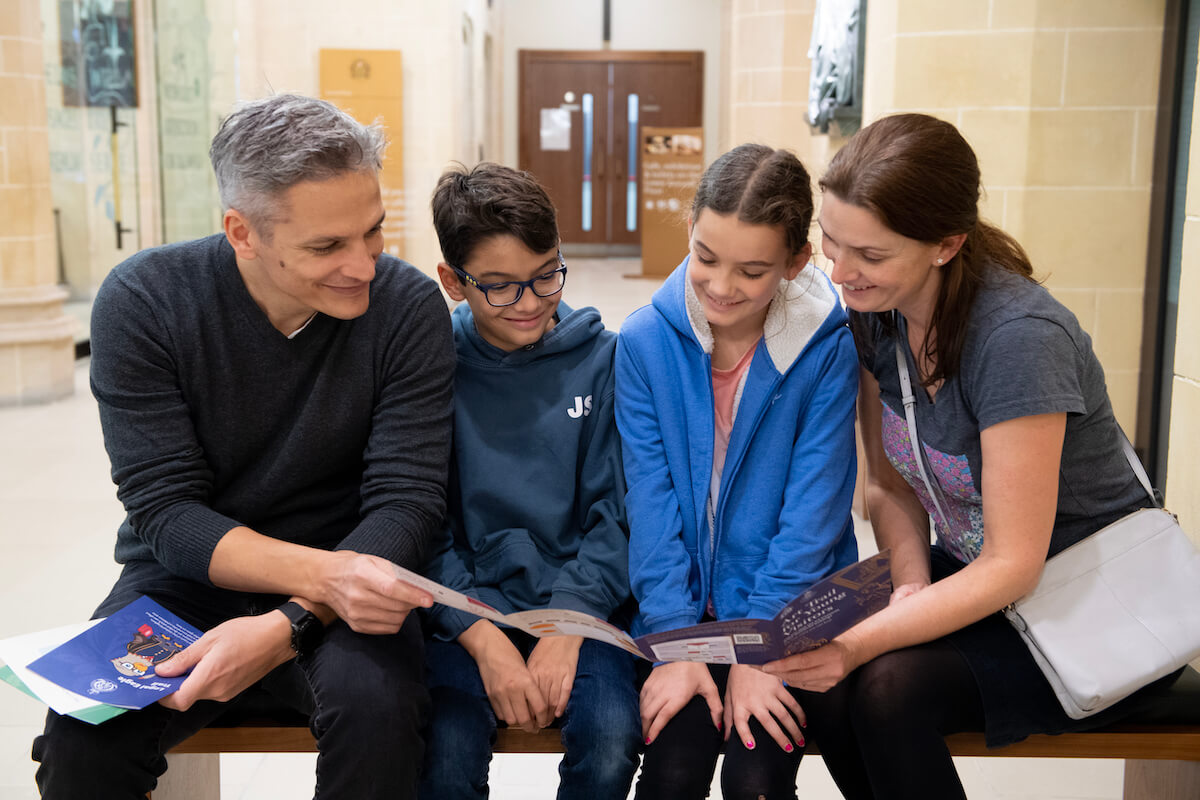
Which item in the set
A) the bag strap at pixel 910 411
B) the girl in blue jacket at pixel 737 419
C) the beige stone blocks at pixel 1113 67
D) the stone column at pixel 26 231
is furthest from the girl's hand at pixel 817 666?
the stone column at pixel 26 231

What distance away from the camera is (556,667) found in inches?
74.5

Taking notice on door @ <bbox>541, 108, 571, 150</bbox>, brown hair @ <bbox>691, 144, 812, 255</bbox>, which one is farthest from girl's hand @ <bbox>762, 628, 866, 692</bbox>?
notice on door @ <bbox>541, 108, 571, 150</bbox>

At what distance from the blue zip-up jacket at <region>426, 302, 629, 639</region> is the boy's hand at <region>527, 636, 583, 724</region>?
97 mm

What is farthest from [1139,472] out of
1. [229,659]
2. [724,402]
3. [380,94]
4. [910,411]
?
[380,94]

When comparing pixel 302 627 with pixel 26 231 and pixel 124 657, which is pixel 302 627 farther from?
pixel 26 231

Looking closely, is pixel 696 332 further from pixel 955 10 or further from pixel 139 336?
pixel 955 10

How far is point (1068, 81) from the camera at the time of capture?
3789mm

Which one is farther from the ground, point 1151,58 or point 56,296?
point 1151,58

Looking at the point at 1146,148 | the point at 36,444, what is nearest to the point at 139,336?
the point at 1146,148

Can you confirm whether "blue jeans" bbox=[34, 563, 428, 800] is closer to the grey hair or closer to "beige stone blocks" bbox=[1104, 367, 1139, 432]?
the grey hair

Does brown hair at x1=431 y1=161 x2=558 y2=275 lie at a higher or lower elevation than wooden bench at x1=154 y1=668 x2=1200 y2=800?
higher

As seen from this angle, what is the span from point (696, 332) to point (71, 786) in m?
1.26

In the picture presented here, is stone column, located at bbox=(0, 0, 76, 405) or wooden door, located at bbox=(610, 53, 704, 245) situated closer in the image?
stone column, located at bbox=(0, 0, 76, 405)

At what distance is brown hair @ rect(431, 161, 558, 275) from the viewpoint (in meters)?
2.04
